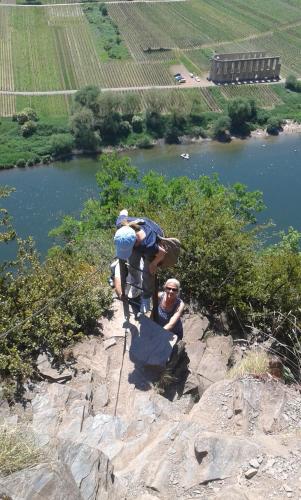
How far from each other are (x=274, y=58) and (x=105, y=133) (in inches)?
1061

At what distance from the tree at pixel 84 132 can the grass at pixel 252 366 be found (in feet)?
159

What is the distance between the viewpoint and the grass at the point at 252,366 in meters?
8.04

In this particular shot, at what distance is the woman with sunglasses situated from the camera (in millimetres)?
8312

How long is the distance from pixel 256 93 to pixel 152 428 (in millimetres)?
65252

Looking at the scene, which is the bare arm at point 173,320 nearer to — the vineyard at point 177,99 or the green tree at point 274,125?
the vineyard at point 177,99

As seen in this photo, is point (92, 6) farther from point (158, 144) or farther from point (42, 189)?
point (42, 189)

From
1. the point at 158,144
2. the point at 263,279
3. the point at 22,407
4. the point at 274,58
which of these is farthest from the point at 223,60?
the point at 22,407

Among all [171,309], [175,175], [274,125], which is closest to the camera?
[171,309]

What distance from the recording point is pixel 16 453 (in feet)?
18.9

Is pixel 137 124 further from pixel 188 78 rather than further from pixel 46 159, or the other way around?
pixel 188 78

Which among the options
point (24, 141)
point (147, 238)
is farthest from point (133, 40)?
point (147, 238)

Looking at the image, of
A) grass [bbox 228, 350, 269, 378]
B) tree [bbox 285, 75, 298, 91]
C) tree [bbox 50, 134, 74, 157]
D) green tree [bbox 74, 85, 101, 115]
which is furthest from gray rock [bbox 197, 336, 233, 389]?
tree [bbox 285, 75, 298, 91]

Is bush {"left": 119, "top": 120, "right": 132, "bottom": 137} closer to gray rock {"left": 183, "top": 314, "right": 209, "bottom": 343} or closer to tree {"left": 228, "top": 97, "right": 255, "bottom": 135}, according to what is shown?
tree {"left": 228, "top": 97, "right": 255, "bottom": 135}

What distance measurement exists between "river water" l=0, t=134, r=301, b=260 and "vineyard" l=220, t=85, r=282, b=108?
24.4 feet
